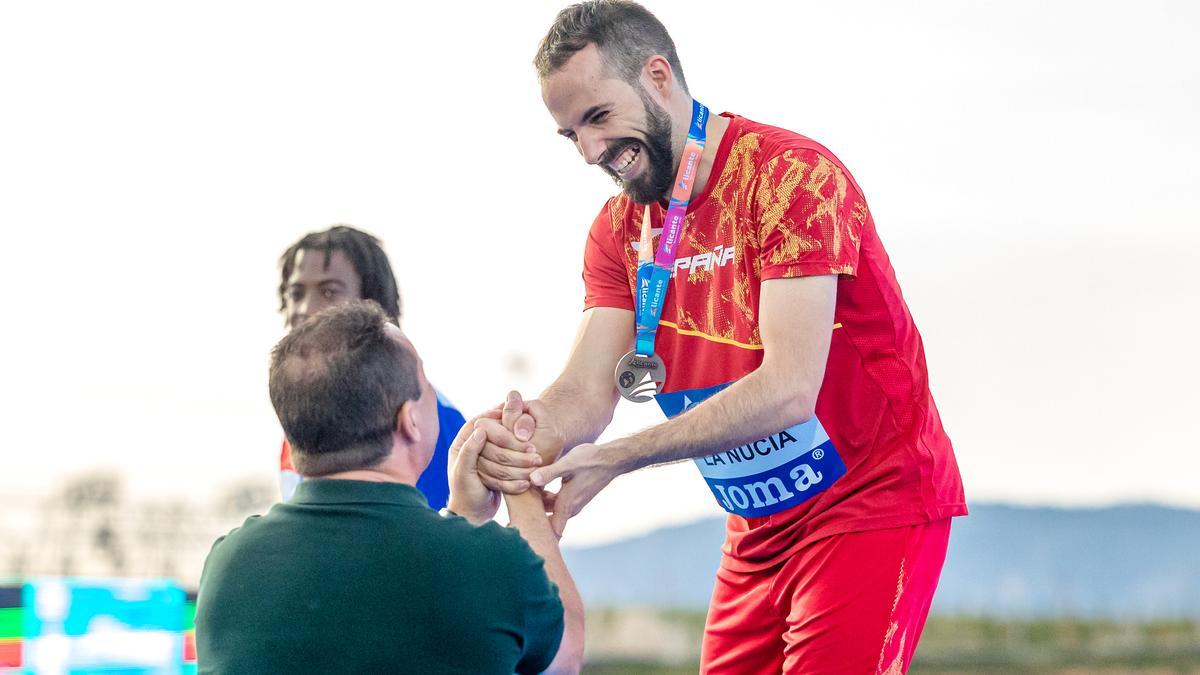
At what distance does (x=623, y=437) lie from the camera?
2.04m

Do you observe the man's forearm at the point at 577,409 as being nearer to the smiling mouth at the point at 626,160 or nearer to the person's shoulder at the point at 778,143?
the smiling mouth at the point at 626,160

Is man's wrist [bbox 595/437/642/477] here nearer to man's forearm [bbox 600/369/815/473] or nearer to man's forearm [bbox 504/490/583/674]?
man's forearm [bbox 600/369/815/473]

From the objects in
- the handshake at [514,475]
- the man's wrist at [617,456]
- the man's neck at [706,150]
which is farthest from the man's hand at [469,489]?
the man's neck at [706,150]

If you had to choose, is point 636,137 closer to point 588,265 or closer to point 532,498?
point 588,265

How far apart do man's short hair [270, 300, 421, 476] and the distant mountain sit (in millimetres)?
16102

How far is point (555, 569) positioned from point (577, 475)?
362 millimetres

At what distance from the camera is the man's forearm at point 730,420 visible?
1.95 meters

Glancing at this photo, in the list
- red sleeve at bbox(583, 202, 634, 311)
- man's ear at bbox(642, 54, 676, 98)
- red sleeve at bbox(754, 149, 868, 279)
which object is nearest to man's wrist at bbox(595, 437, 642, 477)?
red sleeve at bbox(754, 149, 868, 279)

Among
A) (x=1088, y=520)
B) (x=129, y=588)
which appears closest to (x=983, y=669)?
(x=1088, y=520)

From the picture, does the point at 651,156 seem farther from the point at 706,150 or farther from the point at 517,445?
the point at 517,445

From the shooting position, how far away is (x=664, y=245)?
224 cm

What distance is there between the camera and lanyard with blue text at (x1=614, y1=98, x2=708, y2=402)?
7.25 feet

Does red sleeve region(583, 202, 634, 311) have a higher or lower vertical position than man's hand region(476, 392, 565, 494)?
higher

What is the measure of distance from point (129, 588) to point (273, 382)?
1611 mm
